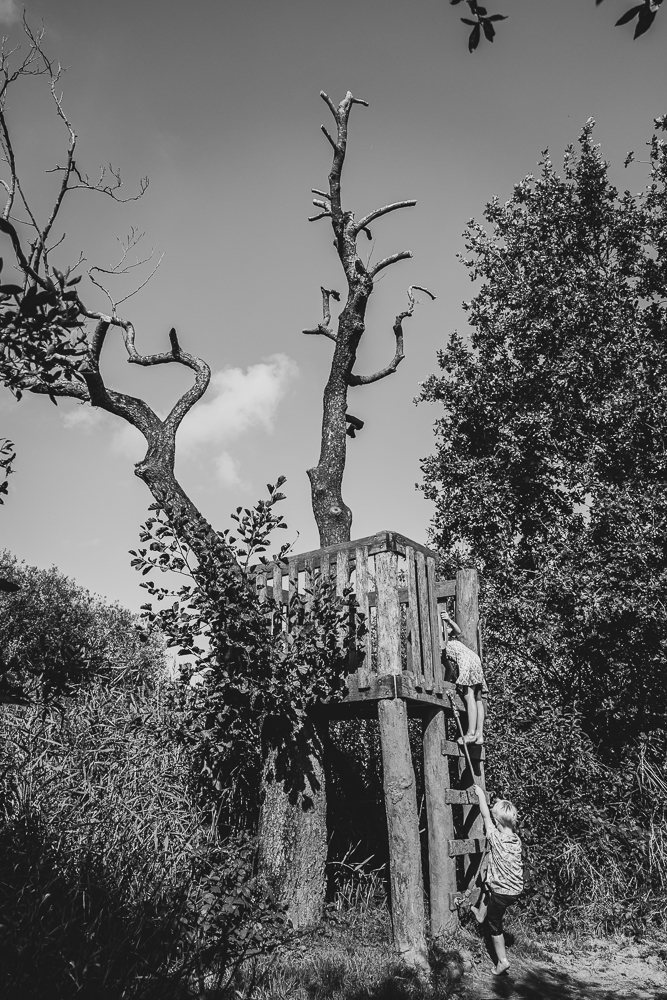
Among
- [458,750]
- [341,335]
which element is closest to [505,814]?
[458,750]

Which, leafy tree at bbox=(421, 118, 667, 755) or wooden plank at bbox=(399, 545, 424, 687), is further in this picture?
leafy tree at bbox=(421, 118, 667, 755)

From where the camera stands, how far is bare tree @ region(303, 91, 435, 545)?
12.4 metres

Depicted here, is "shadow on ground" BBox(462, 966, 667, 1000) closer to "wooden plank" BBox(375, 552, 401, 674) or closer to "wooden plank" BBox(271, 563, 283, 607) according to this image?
"wooden plank" BBox(375, 552, 401, 674)

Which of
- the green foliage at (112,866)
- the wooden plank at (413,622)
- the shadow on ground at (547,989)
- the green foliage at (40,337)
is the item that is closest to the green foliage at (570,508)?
the shadow on ground at (547,989)

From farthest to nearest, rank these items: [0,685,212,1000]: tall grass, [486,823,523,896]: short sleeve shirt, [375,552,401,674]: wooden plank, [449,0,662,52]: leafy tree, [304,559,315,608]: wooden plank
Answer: [304,559,315,608]: wooden plank
[375,552,401,674]: wooden plank
[486,823,523,896]: short sleeve shirt
[0,685,212,1000]: tall grass
[449,0,662,52]: leafy tree

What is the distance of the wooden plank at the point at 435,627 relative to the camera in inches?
372

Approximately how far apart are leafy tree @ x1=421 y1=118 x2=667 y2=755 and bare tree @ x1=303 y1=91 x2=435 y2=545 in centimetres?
474

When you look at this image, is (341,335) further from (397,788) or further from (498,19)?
(498,19)

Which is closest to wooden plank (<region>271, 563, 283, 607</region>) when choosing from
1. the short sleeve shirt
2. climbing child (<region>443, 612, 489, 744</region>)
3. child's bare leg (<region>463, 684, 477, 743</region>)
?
climbing child (<region>443, 612, 489, 744</region>)

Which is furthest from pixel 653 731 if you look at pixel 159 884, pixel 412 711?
pixel 159 884

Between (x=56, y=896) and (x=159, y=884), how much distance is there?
2.99ft

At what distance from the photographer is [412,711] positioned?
10352 millimetres

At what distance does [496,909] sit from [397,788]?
1509 millimetres

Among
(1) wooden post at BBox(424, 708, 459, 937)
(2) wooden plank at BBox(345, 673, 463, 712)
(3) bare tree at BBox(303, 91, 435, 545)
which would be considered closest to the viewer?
(2) wooden plank at BBox(345, 673, 463, 712)
